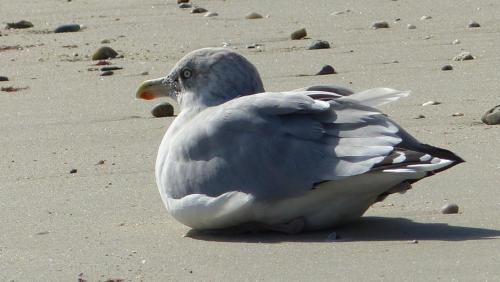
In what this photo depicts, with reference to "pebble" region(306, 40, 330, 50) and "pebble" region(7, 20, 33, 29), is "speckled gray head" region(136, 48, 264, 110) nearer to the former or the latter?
"pebble" region(306, 40, 330, 50)

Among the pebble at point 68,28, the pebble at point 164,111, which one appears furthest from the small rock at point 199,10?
the pebble at point 164,111

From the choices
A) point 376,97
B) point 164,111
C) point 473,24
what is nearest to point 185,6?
point 473,24

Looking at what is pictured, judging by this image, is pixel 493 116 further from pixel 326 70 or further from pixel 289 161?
pixel 289 161

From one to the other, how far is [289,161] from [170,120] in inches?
90.5

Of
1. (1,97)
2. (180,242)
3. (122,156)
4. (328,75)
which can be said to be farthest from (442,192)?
(1,97)

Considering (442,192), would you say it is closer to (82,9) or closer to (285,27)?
(285,27)

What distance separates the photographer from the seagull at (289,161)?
4.64 meters

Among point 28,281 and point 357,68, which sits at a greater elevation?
point 28,281

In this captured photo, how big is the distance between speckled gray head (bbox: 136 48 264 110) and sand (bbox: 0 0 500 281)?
1.59 feet

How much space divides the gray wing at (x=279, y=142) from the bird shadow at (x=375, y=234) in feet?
0.52

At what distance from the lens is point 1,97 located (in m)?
7.85

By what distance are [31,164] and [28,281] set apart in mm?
1894

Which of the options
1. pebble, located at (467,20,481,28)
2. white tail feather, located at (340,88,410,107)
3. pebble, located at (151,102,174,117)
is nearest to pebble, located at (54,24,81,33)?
pebble, located at (467,20,481,28)

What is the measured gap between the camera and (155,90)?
5.60m
